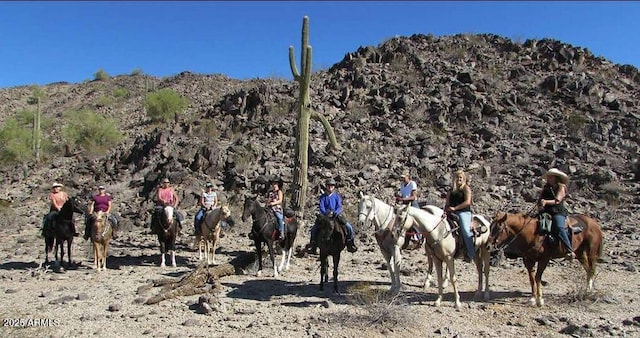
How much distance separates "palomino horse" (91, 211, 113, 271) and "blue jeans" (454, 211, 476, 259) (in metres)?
7.92

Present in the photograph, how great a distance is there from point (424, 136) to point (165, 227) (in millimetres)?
13608

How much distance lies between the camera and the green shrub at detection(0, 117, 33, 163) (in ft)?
98.5

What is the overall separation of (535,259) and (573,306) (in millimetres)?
934

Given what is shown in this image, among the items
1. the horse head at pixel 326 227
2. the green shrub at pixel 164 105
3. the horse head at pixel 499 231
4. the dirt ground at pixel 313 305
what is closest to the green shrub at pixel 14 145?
the green shrub at pixel 164 105

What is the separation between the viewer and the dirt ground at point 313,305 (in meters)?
6.97

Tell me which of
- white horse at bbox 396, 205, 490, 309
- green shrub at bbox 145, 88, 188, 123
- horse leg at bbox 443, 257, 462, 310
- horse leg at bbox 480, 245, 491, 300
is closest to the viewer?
horse leg at bbox 443, 257, 462, 310

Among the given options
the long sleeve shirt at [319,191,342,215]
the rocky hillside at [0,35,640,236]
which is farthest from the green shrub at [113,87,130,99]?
the long sleeve shirt at [319,191,342,215]

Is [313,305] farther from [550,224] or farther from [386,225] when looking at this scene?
[550,224]

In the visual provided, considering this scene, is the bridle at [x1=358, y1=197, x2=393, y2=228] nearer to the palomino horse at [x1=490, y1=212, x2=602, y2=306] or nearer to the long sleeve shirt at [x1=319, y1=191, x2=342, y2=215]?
the long sleeve shirt at [x1=319, y1=191, x2=342, y2=215]

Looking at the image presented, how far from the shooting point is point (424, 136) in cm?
2189

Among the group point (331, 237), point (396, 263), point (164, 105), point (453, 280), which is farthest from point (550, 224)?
point (164, 105)

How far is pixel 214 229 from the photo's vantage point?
38.4ft

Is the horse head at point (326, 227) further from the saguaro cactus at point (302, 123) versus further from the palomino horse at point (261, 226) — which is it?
the saguaro cactus at point (302, 123)

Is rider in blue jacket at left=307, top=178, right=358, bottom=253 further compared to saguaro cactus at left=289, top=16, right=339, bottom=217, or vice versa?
saguaro cactus at left=289, top=16, right=339, bottom=217
